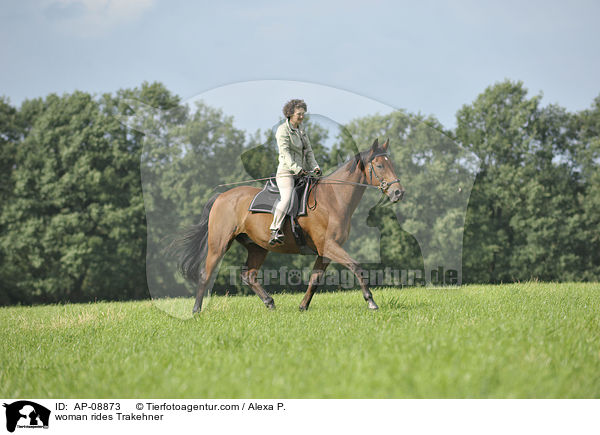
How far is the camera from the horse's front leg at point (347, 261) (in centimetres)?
735

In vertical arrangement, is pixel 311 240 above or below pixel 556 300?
above

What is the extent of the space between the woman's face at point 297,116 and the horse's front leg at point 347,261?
81.0 inches

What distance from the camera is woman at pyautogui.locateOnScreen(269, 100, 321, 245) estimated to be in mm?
7344

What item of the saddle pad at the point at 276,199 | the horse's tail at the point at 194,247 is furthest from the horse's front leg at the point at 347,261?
the horse's tail at the point at 194,247

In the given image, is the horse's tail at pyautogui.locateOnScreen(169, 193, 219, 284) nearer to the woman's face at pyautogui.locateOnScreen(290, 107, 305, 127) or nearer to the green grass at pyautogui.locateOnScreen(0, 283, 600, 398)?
the green grass at pyautogui.locateOnScreen(0, 283, 600, 398)

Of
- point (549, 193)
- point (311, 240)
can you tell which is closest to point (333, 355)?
point (311, 240)

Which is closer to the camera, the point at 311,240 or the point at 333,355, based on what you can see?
the point at 333,355

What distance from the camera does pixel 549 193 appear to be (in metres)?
26.5

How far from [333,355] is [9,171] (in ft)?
92.0
